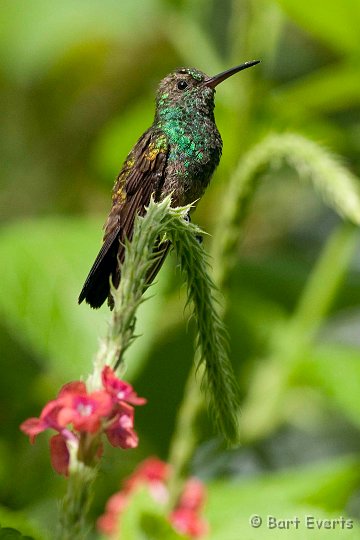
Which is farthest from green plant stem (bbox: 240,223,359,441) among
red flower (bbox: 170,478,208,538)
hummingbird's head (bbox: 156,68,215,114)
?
hummingbird's head (bbox: 156,68,215,114)

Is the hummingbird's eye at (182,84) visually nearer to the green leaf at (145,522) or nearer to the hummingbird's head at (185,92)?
the hummingbird's head at (185,92)

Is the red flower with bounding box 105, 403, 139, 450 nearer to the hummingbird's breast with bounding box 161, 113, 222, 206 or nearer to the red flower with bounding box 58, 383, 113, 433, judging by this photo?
the red flower with bounding box 58, 383, 113, 433

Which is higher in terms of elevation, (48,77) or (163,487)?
(48,77)

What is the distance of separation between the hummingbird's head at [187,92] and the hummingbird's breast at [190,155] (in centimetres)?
2

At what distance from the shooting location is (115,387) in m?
1.18

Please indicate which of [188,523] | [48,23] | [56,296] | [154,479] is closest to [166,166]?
[188,523]

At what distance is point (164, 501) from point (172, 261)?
90cm

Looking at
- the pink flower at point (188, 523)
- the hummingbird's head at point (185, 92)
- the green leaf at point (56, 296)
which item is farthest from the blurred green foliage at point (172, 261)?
the hummingbird's head at point (185, 92)

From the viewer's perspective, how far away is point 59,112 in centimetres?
433

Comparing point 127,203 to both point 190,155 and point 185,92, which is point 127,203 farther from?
point 185,92

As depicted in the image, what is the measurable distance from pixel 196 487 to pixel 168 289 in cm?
92

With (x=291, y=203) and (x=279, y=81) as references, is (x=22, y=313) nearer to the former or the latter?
(x=291, y=203)

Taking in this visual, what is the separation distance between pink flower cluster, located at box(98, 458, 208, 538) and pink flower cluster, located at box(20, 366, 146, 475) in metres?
0.83

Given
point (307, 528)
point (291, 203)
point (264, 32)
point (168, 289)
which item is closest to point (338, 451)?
point (291, 203)
